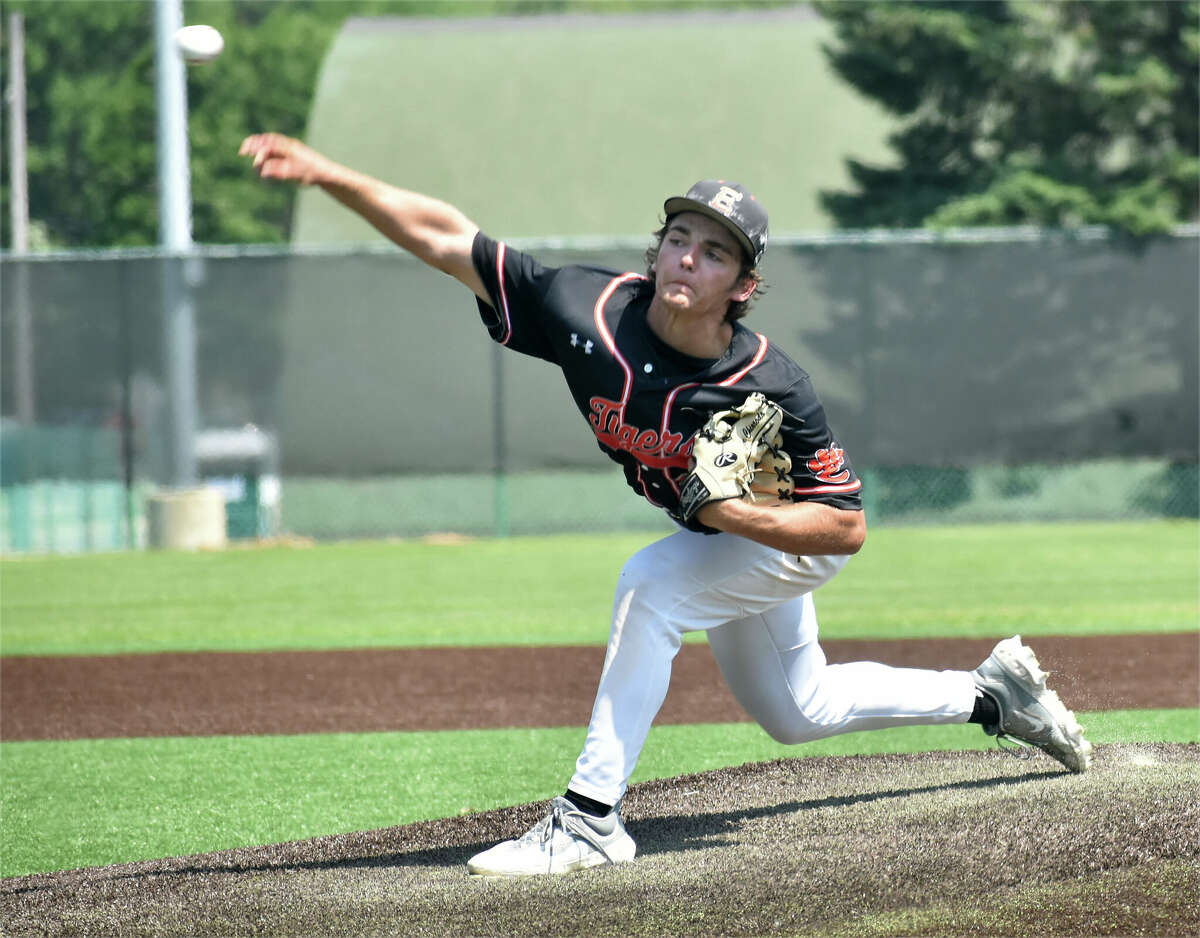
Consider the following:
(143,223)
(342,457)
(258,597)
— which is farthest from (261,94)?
(258,597)

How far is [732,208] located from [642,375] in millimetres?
459

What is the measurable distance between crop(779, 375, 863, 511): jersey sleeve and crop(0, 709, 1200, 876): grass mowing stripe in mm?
1707

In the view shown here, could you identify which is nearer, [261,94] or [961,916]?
[961,916]

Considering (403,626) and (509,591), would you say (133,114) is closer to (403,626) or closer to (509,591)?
(509,591)

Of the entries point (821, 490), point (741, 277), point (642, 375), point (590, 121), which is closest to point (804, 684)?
point (821, 490)

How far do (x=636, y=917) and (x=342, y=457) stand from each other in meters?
10.8

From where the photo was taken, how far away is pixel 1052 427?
13.6m

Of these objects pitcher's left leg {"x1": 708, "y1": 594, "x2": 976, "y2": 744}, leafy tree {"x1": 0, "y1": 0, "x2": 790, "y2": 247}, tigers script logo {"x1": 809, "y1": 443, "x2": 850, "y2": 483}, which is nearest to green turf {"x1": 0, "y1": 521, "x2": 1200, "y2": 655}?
pitcher's left leg {"x1": 708, "y1": 594, "x2": 976, "y2": 744}

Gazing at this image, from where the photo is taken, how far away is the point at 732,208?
3643 mm

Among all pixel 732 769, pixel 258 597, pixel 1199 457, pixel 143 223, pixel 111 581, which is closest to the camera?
pixel 732 769

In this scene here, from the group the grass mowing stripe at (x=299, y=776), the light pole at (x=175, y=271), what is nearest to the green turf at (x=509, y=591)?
the light pole at (x=175, y=271)

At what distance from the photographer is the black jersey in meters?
3.71

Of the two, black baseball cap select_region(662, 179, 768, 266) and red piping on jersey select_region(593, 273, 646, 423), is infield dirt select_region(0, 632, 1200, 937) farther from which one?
black baseball cap select_region(662, 179, 768, 266)

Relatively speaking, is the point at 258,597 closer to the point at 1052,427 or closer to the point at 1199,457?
the point at 1052,427
